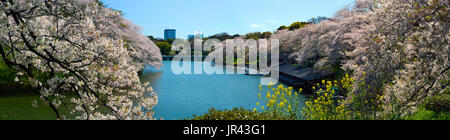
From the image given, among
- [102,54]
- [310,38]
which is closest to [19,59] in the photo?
[102,54]

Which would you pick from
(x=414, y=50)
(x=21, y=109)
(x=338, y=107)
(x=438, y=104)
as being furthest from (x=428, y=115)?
(x=21, y=109)

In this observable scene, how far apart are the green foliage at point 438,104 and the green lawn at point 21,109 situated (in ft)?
36.6

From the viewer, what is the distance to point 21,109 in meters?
12.5

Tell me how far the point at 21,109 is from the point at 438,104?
13885 millimetres

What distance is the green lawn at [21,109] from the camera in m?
11.0

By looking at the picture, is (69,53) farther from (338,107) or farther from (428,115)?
(428,115)

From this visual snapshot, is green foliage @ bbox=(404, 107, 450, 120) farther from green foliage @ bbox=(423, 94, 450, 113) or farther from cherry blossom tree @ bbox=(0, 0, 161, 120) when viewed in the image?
cherry blossom tree @ bbox=(0, 0, 161, 120)

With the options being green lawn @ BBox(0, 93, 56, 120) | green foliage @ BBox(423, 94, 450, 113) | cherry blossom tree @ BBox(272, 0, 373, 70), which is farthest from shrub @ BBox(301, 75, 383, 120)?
cherry blossom tree @ BBox(272, 0, 373, 70)

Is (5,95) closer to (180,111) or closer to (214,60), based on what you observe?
(180,111)

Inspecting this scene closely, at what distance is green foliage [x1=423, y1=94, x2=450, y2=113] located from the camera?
7449 millimetres

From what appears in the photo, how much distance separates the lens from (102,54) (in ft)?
15.7

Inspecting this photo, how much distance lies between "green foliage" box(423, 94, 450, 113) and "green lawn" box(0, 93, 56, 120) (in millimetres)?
11147

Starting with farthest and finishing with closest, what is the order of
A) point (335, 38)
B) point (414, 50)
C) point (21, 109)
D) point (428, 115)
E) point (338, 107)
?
point (335, 38) → point (21, 109) → point (338, 107) → point (428, 115) → point (414, 50)
